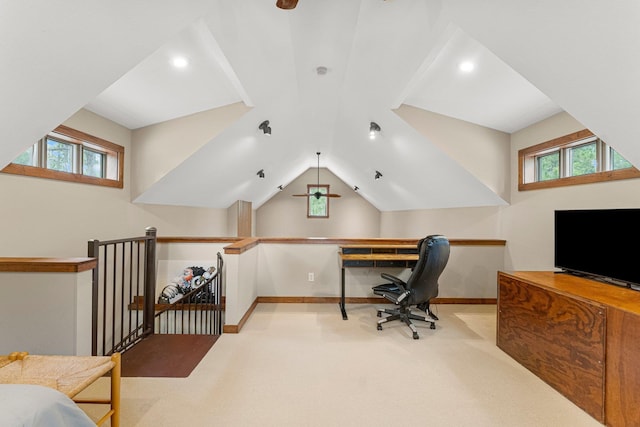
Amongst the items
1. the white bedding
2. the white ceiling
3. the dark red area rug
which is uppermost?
the white ceiling

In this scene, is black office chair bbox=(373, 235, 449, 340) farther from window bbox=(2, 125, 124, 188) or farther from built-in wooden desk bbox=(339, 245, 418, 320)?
window bbox=(2, 125, 124, 188)

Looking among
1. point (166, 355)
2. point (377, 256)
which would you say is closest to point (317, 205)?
point (377, 256)

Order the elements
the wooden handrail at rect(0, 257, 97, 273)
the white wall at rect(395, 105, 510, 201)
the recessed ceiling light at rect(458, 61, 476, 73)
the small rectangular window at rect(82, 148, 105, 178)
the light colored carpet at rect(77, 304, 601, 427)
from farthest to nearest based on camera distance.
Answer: the white wall at rect(395, 105, 510, 201) < the small rectangular window at rect(82, 148, 105, 178) < the recessed ceiling light at rect(458, 61, 476, 73) < the wooden handrail at rect(0, 257, 97, 273) < the light colored carpet at rect(77, 304, 601, 427)

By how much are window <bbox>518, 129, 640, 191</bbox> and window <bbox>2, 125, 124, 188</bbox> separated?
5.19 m

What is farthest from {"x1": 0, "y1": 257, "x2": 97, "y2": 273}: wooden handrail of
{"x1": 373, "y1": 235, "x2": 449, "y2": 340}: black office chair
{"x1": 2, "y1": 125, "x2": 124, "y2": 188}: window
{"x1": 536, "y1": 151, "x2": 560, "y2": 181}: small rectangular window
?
{"x1": 536, "y1": 151, "x2": 560, "y2": 181}: small rectangular window

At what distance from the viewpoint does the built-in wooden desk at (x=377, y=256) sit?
331cm

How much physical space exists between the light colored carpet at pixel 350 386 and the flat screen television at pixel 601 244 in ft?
3.16

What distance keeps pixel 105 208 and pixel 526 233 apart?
5257 mm

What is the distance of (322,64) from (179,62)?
138 centimetres

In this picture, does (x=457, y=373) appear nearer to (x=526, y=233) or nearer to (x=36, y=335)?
(x=526, y=233)

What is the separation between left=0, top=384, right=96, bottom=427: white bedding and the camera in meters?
0.96

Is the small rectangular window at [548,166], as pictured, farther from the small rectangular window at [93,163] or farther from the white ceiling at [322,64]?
the small rectangular window at [93,163]

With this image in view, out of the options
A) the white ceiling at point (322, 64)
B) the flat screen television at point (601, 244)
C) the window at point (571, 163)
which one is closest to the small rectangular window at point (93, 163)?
the white ceiling at point (322, 64)

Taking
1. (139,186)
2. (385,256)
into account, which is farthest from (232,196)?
(385,256)
